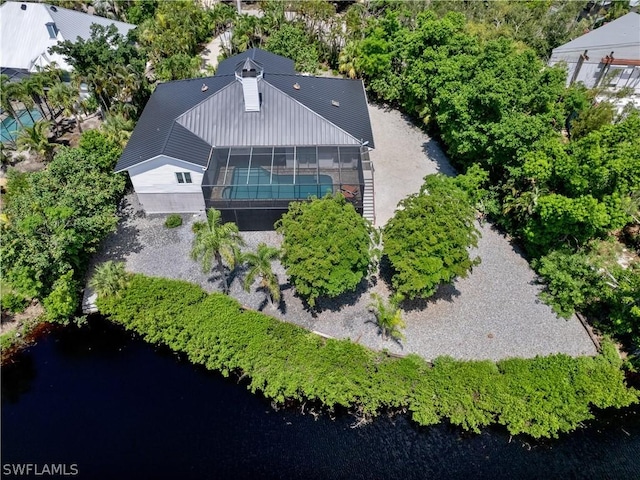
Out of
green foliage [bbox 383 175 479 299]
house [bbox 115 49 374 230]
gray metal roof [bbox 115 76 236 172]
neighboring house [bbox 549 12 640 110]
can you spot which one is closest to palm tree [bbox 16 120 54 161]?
gray metal roof [bbox 115 76 236 172]

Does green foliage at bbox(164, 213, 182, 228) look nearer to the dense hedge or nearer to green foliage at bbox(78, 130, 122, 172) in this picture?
green foliage at bbox(78, 130, 122, 172)

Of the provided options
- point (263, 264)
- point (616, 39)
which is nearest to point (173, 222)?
point (263, 264)

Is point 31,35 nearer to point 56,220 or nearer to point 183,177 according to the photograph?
point 183,177

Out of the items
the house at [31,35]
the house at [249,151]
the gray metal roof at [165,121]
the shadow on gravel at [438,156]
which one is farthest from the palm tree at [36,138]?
the shadow on gravel at [438,156]

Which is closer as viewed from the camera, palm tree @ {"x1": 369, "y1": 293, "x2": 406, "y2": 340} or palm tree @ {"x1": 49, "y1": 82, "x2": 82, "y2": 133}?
palm tree @ {"x1": 369, "y1": 293, "x2": 406, "y2": 340}

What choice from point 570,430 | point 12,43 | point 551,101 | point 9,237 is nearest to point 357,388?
point 570,430

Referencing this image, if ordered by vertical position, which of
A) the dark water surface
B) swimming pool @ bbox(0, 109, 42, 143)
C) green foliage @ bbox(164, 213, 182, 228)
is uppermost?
swimming pool @ bbox(0, 109, 42, 143)

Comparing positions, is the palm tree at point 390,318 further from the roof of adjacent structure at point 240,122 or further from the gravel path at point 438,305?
the roof of adjacent structure at point 240,122

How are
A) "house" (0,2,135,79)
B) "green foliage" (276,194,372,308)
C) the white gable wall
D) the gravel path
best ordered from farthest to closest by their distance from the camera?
"house" (0,2,135,79) < the white gable wall < the gravel path < "green foliage" (276,194,372,308)
